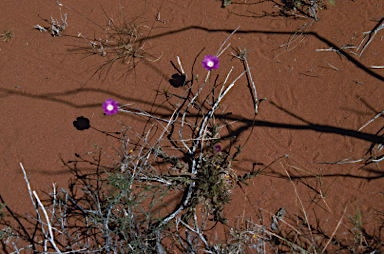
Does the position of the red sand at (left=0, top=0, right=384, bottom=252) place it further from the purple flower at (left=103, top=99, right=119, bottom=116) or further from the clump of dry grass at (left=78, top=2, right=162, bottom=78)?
the purple flower at (left=103, top=99, right=119, bottom=116)

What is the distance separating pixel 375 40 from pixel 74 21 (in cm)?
307

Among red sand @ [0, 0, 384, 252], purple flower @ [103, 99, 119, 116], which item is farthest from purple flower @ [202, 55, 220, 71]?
purple flower @ [103, 99, 119, 116]

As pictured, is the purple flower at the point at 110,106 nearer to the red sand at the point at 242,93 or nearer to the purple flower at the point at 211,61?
the red sand at the point at 242,93

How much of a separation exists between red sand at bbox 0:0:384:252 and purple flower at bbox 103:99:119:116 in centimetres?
17

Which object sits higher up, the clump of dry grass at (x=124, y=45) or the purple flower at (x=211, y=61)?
the clump of dry grass at (x=124, y=45)

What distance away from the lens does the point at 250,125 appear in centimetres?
238

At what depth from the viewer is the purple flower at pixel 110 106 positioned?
2.27m

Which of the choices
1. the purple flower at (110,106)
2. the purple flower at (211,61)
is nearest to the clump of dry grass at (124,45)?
the purple flower at (110,106)

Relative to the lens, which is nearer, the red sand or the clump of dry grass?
the red sand

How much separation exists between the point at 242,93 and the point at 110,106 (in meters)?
1.25

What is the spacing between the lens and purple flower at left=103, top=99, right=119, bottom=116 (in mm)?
2266

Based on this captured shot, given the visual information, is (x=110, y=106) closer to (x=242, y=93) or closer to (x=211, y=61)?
(x=211, y=61)

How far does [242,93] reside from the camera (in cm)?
246

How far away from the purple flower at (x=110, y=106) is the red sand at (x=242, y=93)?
0.56 feet
